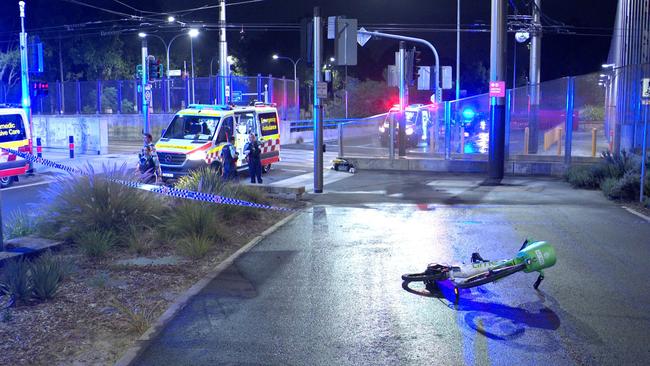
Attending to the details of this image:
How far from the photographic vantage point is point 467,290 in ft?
25.0

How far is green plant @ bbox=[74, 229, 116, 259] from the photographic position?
8914 millimetres

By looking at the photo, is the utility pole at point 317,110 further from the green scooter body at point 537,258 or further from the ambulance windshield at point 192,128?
the green scooter body at point 537,258

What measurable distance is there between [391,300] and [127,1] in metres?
56.2

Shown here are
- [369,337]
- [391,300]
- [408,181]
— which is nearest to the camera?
[369,337]

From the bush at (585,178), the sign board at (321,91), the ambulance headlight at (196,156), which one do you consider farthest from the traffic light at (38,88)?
the bush at (585,178)

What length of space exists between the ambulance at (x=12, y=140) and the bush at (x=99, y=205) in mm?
9523

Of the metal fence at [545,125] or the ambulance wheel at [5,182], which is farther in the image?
the metal fence at [545,125]

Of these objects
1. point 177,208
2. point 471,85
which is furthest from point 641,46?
point 471,85

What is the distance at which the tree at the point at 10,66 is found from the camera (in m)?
46.9

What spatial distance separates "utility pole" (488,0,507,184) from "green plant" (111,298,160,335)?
14.2 meters

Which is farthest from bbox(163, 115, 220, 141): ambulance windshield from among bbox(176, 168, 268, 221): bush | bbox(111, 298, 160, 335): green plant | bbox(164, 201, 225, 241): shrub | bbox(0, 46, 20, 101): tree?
bbox(0, 46, 20, 101): tree

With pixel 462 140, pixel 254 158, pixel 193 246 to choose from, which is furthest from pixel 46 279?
pixel 462 140

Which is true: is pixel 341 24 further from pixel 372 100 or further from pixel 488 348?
pixel 372 100

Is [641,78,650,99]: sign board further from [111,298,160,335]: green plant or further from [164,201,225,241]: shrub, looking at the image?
[111,298,160,335]: green plant
